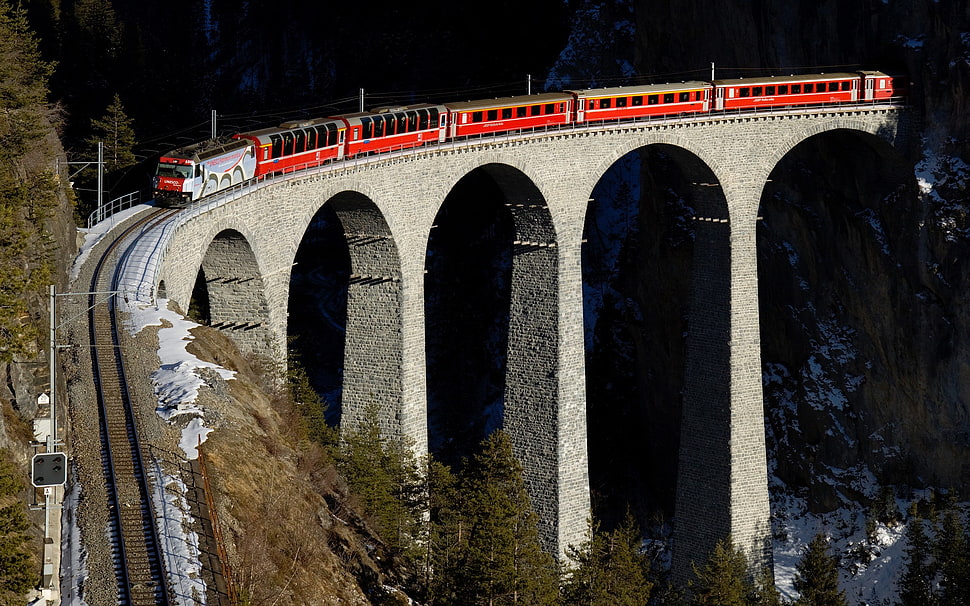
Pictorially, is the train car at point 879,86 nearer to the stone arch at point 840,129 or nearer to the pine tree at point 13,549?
the stone arch at point 840,129

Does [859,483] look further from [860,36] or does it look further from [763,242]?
[860,36]

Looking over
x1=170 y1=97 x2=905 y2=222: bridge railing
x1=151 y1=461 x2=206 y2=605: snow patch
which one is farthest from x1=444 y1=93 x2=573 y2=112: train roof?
x1=151 y1=461 x2=206 y2=605: snow patch

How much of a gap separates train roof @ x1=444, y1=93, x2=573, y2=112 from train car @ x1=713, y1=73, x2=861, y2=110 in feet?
25.7

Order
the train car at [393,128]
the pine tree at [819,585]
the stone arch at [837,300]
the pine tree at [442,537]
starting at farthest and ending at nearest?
the stone arch at [837,300] → the train car at [393,128] → the pine tree at [819,585] → the pine tree at [442,537]

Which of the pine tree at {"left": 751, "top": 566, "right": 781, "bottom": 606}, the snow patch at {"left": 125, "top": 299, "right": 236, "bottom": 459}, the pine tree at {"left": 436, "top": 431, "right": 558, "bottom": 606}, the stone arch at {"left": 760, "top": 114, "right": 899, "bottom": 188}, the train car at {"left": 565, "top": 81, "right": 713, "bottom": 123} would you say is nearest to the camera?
the snow patch at {"left": 125, "top": 299, "right": 236, "bottom": 459}

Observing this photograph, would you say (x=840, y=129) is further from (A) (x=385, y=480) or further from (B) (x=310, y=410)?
(B) (x=310, y=410)

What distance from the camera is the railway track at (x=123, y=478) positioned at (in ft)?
81.4

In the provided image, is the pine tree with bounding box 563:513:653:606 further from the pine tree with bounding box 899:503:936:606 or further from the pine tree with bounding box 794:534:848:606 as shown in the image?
the pine tree with bounding box 899:503:936:606

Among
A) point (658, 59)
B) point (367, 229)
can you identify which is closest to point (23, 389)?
point (367, 229)

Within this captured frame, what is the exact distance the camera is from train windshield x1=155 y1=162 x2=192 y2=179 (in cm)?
4275

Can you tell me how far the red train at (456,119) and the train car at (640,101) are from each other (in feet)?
0.14

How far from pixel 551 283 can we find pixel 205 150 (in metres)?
16.6

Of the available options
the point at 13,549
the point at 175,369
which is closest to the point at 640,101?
the point at 175,369

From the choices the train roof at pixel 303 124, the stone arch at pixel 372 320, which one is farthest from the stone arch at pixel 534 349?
the train roof at pixel 303 124
